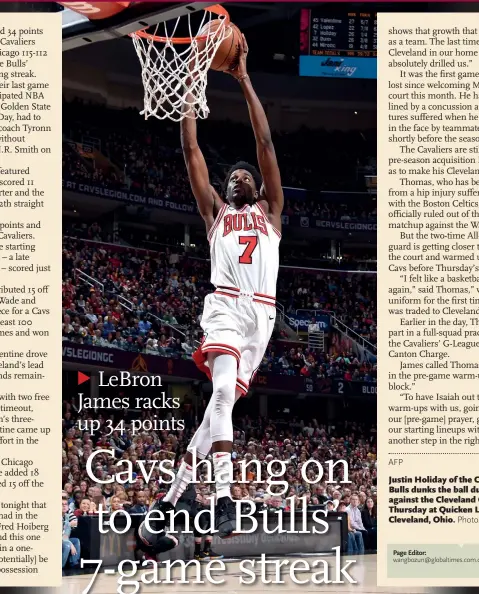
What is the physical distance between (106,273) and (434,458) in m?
18.0

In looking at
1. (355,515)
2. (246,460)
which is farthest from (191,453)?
(246,460)

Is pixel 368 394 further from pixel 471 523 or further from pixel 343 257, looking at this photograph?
pixel 471 523

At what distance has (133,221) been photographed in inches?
1193

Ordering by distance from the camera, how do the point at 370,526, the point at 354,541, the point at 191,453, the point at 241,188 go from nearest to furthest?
the point at 191,453 < the point at 241,188 < the point at 354,541 < the point at 370,526

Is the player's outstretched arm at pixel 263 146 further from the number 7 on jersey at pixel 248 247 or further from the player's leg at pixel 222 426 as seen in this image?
the player's leg at pixel 222 426

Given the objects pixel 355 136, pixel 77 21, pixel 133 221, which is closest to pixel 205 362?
pixel 77 21

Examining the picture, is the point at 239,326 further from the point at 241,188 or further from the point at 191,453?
the point at 241,188

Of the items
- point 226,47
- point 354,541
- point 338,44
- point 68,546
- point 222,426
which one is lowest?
point 354,541

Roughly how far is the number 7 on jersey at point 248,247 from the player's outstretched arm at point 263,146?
358mm

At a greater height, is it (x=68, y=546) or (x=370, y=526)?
(x=68, y=546)

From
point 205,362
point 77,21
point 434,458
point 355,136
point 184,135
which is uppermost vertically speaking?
point 355,136

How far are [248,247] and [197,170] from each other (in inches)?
37.6

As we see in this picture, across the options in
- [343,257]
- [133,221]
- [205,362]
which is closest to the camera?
[205,362]

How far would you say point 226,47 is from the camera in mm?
10242
